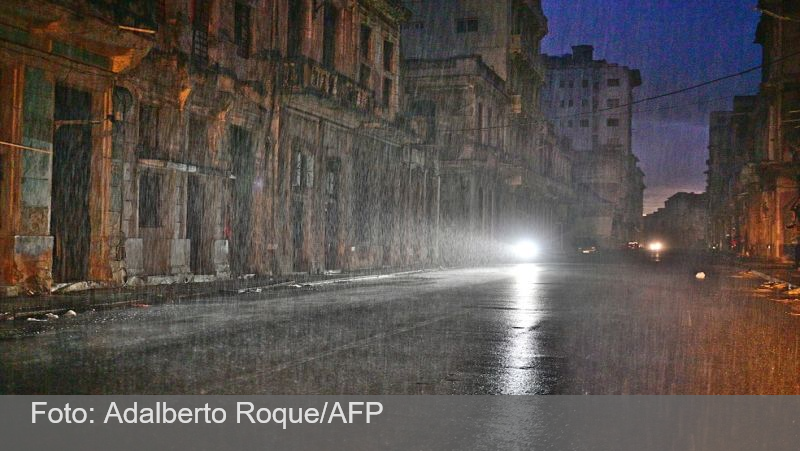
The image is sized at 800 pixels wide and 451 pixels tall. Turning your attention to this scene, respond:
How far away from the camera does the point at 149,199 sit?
68.3 feet

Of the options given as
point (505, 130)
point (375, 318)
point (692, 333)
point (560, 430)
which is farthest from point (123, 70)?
point (505, 130)

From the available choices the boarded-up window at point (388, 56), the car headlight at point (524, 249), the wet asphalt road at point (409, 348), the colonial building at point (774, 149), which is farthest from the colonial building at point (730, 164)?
the wet asphalt road at point (409, 348)

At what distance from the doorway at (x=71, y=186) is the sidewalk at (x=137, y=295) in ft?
4.23

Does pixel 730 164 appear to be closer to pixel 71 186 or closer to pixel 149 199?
pixel 149 199

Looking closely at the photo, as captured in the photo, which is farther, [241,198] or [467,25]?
[467,25]

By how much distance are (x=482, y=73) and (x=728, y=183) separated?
1957 inches

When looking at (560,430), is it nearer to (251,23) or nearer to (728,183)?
(251,23)

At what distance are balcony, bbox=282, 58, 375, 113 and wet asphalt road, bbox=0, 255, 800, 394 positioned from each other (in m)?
11.0

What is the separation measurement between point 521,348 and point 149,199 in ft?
45.6

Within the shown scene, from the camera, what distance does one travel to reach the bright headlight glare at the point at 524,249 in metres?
58.5

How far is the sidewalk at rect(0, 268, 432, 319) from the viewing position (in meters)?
13.6

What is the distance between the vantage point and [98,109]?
727 inches

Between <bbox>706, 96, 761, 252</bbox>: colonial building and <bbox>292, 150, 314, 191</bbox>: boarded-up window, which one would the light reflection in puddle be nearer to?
<bbox>292, 150, 314, 191</bbox>: boarded-up window

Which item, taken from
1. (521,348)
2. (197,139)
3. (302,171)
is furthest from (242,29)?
(521,348)
